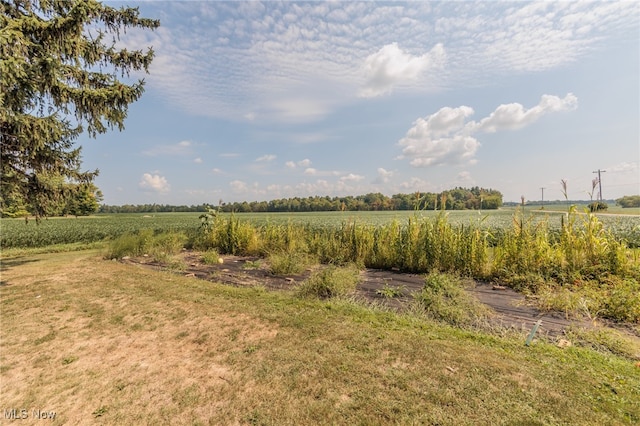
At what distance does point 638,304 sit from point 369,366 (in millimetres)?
4594

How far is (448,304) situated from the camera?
4.47m

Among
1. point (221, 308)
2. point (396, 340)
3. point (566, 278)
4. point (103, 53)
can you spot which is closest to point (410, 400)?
point (396, 340)

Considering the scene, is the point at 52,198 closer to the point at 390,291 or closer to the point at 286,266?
the point at 286,266

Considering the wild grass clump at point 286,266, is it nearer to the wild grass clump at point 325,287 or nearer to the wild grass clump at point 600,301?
the wild grass clump at point 325,287

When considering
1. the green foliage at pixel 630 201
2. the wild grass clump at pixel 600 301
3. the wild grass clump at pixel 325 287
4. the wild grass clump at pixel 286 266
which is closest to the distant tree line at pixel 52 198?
the wild grass clump at pixel 286 266

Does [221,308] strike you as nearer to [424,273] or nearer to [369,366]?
[369,366]

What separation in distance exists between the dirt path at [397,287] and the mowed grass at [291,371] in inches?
32.0

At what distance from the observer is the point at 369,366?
8.91 feet

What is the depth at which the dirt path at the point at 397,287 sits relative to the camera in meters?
3.98

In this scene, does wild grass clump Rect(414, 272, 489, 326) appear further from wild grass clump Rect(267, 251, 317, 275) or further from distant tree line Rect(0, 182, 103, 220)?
distant tree line Rect(0, 182, 103, 220)

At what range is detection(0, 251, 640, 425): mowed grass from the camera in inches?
83.7

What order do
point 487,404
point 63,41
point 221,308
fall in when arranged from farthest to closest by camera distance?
point 63,41 < point 221,308 < point 487,404

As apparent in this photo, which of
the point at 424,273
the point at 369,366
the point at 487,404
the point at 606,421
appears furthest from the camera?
the point at 424,273

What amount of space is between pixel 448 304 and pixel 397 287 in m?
1.45
